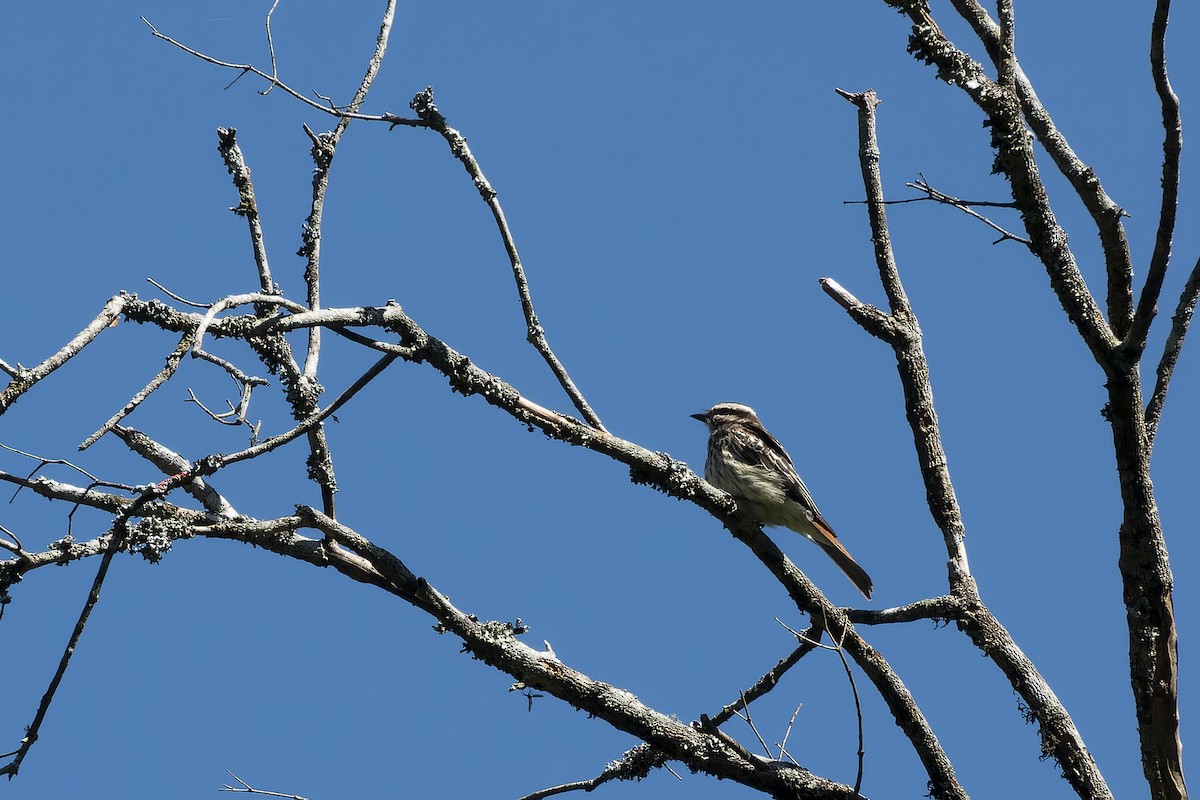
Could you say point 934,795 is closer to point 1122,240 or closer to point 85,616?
point 1122,240

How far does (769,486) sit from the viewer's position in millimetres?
6895

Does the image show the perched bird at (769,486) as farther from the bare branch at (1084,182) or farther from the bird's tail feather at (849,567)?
the bare branch at (1084,182)

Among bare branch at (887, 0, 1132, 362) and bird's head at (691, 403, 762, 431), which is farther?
bird's head at (691, 403, 762, 431)

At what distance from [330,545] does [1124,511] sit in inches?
129

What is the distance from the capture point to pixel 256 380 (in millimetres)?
5082

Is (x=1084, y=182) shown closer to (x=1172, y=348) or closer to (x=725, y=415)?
(x=1172, y=348)

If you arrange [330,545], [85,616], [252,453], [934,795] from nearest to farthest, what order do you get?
[85,616]
[252,453]
[330,545]
[934,795]

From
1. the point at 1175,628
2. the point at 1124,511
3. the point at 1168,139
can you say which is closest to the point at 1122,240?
the point at 1168,139

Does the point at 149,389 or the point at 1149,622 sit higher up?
the point at 1149,622

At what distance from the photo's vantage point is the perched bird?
692 centimetres

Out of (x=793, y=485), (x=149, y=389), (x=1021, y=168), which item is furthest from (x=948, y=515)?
(x=149, y=389)

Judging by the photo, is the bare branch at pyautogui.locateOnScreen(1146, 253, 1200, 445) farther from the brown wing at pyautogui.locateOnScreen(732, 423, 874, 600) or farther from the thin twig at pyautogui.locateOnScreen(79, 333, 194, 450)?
the thin twig at pyautogui.locateOnScreen(79, 333, 194, 450)

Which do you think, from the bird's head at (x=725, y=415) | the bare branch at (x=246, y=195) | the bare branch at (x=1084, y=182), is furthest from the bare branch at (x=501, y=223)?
the bird's head at (x=725, y=415)

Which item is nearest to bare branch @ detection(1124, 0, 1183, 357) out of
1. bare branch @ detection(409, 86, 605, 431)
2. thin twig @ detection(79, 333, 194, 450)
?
bare branch @ detection(409, 86, 605, 431)
